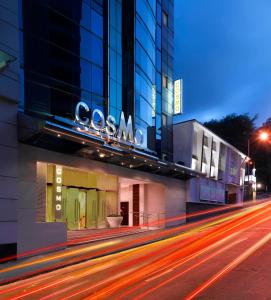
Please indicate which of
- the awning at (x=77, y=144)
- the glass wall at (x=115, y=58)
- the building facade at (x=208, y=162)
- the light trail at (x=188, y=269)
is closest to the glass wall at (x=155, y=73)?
the building facade at (x=208, y=162)

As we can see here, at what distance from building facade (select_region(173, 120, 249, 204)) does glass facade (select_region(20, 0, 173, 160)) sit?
1.58m

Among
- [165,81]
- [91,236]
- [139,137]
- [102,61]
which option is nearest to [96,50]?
[102,61]

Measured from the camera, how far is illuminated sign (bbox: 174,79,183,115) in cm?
3884

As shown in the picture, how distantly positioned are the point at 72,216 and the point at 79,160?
6.57 m

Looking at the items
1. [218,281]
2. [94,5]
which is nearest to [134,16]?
[94,5]

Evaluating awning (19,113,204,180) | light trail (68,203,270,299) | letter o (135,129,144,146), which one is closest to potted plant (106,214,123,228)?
awning (19,113,204,180)

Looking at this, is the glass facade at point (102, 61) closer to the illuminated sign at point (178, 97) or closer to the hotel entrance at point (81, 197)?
the illuminated sign at point (178, 97)

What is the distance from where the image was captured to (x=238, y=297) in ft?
30.8

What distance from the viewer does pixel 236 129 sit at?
83.9 m

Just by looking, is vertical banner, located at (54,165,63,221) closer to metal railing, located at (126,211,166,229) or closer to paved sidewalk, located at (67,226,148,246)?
paved sidewalk, located at (67,226,148,246)

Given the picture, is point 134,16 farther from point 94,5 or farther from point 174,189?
point 174,189

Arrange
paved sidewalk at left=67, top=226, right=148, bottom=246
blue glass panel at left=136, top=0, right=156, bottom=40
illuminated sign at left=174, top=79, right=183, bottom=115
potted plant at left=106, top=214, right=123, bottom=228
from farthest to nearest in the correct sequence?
illuminated sign at left=174, top=79, right=183, bottom=115
blue glass panel at left=136, top=0, right=156, bottom=40
potted plant at left=106, top=214, right=123, bottom=228
paved sidewalk at left=67, top=226, right=148, bottom=246

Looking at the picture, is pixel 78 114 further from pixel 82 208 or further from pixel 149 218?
pixel 149 218

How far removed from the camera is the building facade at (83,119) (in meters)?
17.5
